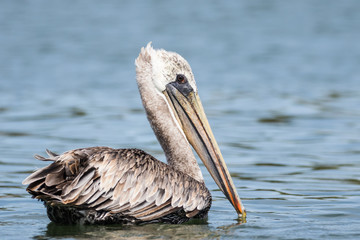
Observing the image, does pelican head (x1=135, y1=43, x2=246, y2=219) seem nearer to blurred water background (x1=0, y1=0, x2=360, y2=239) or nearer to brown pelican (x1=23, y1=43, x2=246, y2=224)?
brown pelican (x1=23, y1=43, x2=246, y2=224)

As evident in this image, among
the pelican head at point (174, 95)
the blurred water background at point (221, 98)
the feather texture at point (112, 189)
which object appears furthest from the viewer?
the pelican head at point (174, 95)

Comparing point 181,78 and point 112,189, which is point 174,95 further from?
point 112,189

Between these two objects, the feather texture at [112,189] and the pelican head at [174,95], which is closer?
the feather texture at [112,189]

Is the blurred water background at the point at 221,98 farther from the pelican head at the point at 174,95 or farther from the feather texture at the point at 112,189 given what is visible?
the pelican head at the point at 174,95

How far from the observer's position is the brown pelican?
504 cm

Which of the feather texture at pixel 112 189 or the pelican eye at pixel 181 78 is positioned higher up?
the pelican eye at pixel 181 78

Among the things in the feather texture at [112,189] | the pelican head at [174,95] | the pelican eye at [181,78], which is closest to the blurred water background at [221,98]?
the feather texture at [112,189]

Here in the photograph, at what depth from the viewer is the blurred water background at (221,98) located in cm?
592

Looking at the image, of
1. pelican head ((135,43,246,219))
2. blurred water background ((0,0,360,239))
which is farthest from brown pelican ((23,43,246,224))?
blurred water background ((0,0,360,239))

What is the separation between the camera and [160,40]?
17.5 meters

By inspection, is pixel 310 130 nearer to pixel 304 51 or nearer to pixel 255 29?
pixel 304 51

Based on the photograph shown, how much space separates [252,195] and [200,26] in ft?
48.1

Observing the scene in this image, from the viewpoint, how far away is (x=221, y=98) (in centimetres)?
1204

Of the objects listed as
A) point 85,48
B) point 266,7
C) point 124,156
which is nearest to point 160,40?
point 85,48
